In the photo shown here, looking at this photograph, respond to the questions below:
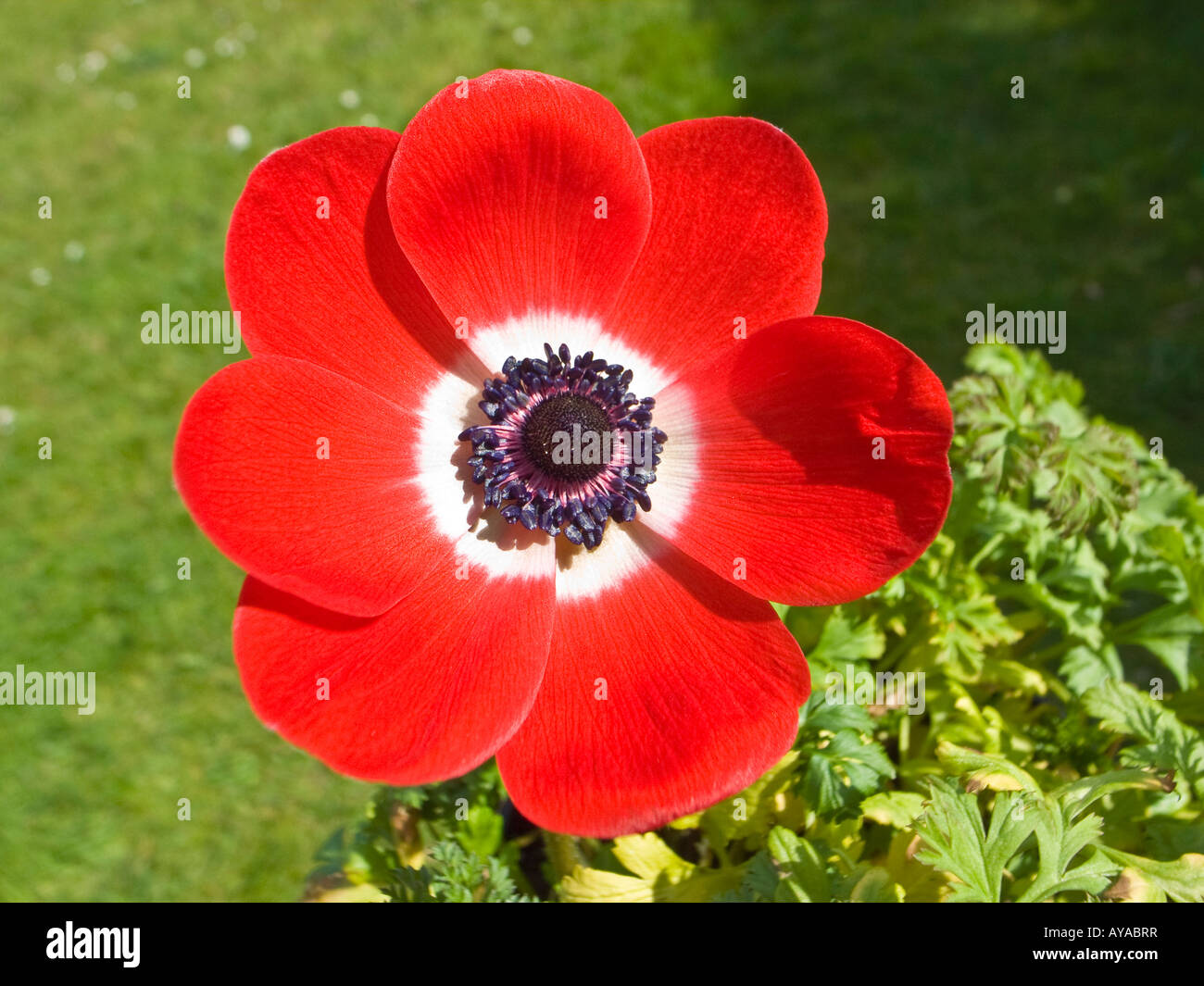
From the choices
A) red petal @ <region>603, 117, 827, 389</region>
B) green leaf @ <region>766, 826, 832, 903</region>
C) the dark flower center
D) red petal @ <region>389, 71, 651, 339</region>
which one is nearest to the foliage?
green leaf @ <region>766, 826, 832, 903</region>

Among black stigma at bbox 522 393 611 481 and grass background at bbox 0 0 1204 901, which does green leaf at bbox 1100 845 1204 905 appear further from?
grass background at bbox 0 0 1204 901

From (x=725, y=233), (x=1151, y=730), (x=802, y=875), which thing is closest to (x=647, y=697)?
(x=802, y=875)

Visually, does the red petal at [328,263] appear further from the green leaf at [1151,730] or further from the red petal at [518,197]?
the green leaf at [1151,730]

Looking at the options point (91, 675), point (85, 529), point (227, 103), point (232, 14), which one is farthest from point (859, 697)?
point (232, 14)

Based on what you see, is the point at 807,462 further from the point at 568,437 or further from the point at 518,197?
the point at 518,197

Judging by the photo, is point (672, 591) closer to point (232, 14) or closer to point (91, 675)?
point (91, 675)

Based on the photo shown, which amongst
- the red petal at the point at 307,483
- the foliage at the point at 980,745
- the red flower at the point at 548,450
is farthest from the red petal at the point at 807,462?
the red petal at the point at 307,483

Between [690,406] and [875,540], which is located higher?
[690,406]
